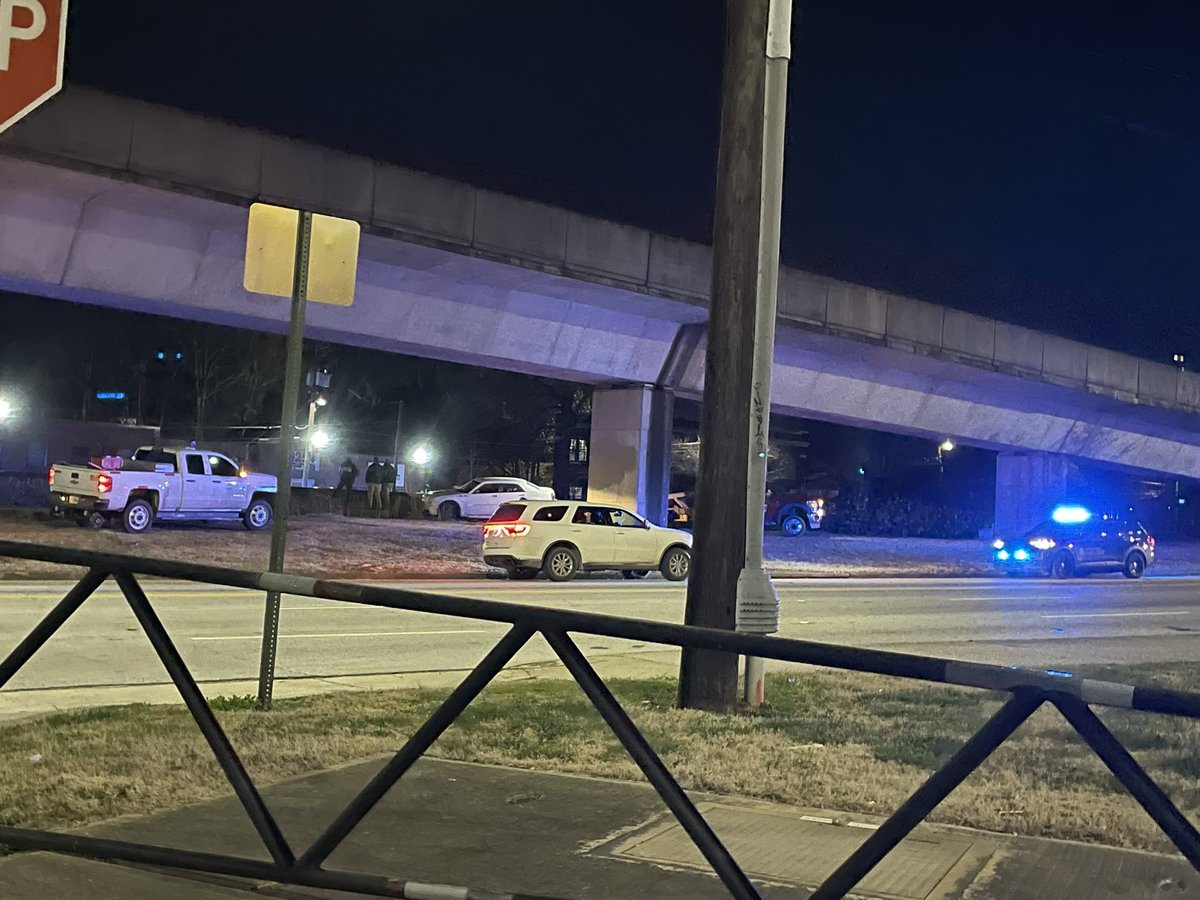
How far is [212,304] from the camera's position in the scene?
22.3m

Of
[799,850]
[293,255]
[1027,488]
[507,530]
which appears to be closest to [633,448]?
[507,530]

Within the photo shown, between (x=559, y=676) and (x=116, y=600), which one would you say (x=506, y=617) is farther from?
(x=116, y=600)

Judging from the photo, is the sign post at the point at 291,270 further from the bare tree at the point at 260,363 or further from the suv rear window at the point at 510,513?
the bare tree at the point at 260,363

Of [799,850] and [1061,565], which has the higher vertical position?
[1061,565]

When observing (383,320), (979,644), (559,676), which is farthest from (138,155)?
(979,644)

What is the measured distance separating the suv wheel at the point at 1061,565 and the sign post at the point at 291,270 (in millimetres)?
27219

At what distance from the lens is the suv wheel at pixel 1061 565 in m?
32.0

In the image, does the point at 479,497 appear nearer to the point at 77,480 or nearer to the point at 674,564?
the point at 77,480

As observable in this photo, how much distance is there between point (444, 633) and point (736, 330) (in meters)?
6.39

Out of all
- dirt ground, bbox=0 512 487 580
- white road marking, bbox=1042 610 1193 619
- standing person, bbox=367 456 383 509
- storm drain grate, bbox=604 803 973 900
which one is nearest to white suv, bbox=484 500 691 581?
dirt ground, bbox=0 512 487 580

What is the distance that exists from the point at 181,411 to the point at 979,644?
5786 cm

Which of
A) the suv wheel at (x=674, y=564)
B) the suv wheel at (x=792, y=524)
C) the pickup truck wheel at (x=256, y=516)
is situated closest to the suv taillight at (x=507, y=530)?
the suv wheel at (x=674, y=564)

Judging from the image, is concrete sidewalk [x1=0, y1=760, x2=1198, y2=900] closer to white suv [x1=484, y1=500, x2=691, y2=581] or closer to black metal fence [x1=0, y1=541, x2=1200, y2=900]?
black metal fence [x1=0, y1=541, x2=1200, y2=900]

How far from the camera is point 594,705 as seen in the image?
4246 millimetres
